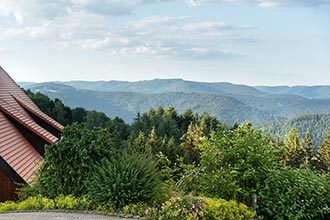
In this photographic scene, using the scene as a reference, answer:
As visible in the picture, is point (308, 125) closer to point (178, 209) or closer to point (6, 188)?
point (6, 188)

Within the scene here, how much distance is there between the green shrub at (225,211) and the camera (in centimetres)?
568

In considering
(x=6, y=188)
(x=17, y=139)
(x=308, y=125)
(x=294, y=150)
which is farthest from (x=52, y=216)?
(x=308, y=125)

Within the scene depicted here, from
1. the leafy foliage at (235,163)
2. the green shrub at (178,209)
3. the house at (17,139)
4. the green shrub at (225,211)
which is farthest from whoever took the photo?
the house at (17,139)

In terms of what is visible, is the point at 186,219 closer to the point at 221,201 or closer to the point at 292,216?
the point at 221,201

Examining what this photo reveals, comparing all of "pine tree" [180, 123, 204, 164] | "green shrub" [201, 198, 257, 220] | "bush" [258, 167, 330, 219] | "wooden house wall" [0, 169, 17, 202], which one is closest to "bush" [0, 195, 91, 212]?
"green shrub" [201, 198, 257, 220]

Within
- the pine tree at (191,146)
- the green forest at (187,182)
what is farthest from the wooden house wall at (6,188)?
the pine tree at (191,146)

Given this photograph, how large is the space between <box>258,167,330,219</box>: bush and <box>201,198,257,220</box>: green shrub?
1.66ft

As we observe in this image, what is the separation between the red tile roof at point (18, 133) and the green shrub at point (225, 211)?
562 cm

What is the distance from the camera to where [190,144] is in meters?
42.0

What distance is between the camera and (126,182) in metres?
5.97

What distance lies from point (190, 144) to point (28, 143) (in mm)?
28935

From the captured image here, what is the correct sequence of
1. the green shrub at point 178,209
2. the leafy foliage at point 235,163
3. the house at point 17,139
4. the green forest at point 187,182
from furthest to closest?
the house at point 17,139, the leafy foliage at point 235,163, the green forest at point 187,182, the green shrub at point 178,209

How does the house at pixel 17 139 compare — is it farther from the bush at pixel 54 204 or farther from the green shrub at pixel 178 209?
the green shrub at pixel 178 209

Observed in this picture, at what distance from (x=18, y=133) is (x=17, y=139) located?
1.94 feet
